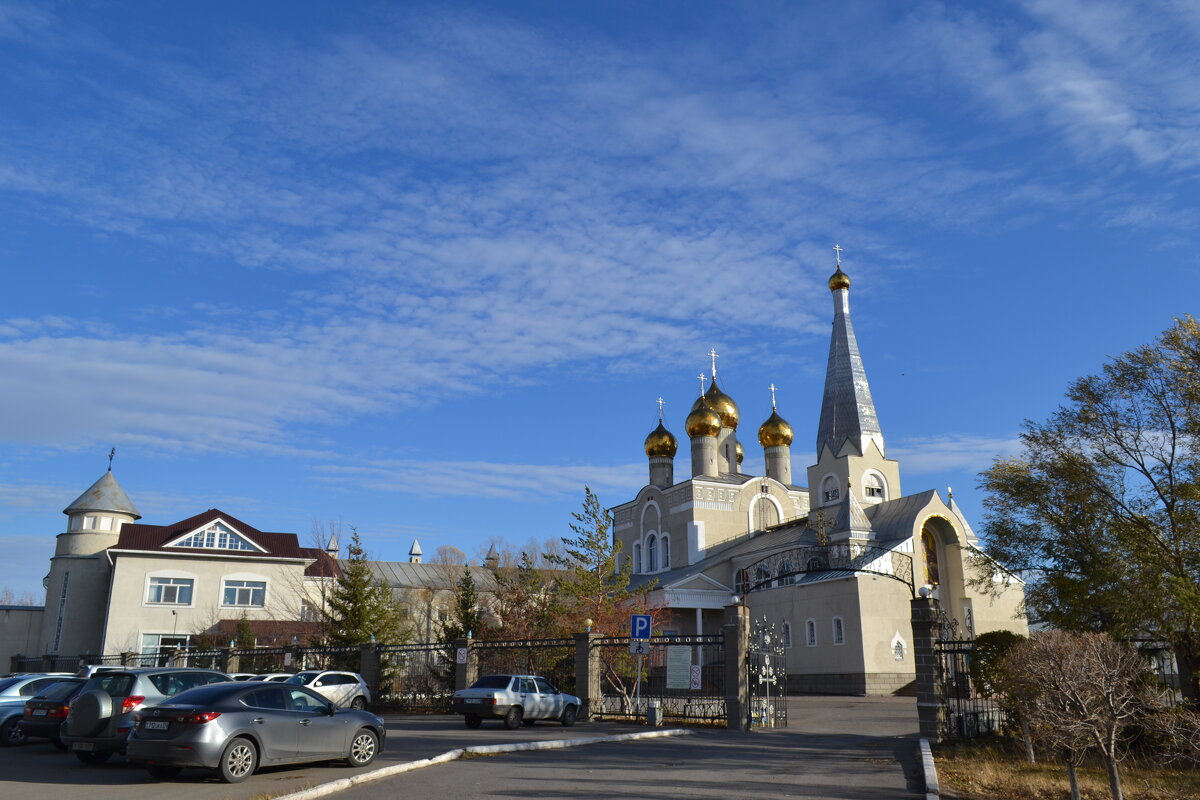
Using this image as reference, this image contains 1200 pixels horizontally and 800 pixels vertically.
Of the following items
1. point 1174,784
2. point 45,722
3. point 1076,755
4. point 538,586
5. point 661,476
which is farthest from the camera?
point 661,476

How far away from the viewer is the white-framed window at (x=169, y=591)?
44.3 meters

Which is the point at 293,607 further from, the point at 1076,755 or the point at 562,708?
the point at 1076,755

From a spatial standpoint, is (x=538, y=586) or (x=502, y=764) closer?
(x=502, y=764)

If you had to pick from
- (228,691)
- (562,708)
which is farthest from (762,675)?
(228,691)

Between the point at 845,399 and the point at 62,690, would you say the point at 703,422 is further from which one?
the point at 62,690

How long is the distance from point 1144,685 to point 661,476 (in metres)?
43.1

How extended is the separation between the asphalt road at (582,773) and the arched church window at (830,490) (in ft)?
96.9

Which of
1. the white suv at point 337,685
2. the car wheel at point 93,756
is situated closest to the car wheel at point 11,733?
the car wheel at point 93,756

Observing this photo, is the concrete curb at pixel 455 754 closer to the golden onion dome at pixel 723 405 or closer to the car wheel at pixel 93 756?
the car wheel at pixel 93 756

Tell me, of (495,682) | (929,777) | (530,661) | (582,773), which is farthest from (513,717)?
(929,777)

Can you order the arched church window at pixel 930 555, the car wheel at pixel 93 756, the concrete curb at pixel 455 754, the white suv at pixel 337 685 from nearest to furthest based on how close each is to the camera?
the concrete curb at pixel 455 754, the car wheel at pixel 93 756, the white suv at pixel 337 685, the arched church window at pixel 930 555

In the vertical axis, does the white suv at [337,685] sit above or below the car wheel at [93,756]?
above

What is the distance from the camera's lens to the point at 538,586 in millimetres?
31688

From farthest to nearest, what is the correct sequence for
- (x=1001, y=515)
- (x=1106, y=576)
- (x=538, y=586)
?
1. (x=538, y=586)
2. (x=1001, y=515)
3. (x=1106, y=576)
